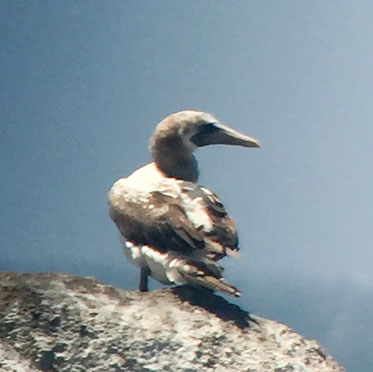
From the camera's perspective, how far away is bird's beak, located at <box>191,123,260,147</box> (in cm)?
374

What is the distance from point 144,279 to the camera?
136 inches

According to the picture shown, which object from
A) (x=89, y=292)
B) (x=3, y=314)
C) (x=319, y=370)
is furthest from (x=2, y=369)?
(x=319, y=370)

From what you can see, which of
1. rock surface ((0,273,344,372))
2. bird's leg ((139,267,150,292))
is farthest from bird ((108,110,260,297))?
rock surface ((0,273,344,372))

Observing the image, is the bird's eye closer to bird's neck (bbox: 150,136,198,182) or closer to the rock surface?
bird's neck (bbox: 150,136,198,182)

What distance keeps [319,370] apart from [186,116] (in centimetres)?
114

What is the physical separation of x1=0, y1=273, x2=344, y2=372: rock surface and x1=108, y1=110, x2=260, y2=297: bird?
0.15 m

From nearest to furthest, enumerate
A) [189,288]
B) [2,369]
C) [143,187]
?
1. [2,369]
2. [189,288]
3. [143,187]

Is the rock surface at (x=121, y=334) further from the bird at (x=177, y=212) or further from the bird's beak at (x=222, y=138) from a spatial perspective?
the bird's beak at (x=222, y=138)

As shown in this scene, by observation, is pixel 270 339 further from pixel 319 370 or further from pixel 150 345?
pixel 150 345

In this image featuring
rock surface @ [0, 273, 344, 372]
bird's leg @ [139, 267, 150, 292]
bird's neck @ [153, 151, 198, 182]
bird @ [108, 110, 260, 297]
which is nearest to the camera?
rock surface @ [0, 273, 344, 372]

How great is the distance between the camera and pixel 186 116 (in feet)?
12.1

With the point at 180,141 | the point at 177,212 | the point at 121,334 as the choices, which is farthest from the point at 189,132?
the point at 121,334

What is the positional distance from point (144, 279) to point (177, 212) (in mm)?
322

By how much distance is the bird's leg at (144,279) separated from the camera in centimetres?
342
